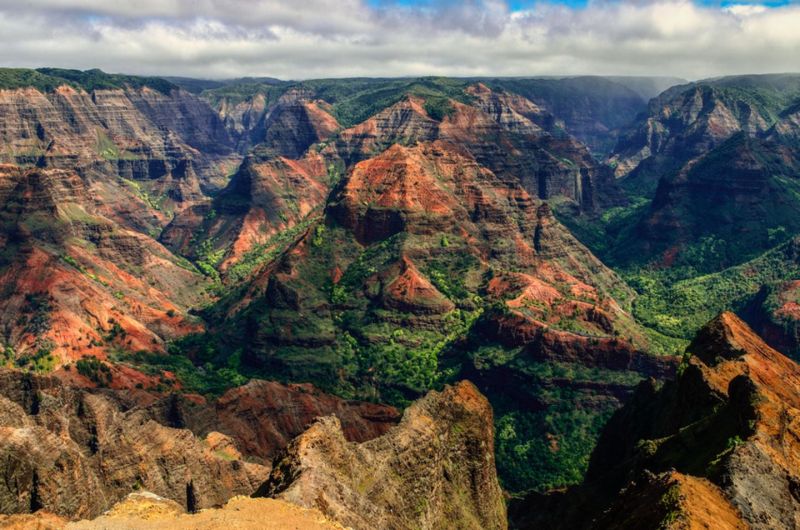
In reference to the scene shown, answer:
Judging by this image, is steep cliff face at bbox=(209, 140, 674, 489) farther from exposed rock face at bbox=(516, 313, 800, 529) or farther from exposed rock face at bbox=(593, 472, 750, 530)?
exposed rock face at bbox=(593, 472, 750, 530)

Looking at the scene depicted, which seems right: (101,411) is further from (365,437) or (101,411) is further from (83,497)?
(365,437)

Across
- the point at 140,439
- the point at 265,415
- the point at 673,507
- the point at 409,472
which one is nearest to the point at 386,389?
the point at 265,415

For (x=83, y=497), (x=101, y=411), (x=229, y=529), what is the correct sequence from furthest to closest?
(x=101, y=411) < (x=83, y=497) < (x=229, y=529)

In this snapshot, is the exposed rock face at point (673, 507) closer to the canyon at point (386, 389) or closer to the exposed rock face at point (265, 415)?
the canyon at point (386, 389)

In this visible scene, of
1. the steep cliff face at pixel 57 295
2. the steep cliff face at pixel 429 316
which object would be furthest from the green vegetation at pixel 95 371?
the steep cliff face at pixel 429 316

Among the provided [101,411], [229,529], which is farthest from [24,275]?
[229,529]

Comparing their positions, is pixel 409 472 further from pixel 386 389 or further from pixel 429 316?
pixel 429 316
